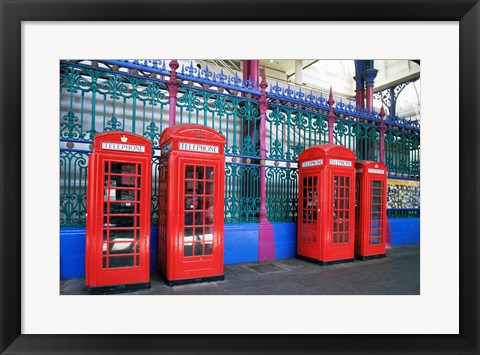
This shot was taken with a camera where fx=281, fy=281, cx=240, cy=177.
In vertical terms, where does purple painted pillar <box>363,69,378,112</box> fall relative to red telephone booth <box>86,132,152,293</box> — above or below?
above

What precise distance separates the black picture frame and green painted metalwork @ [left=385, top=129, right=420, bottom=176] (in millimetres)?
5861

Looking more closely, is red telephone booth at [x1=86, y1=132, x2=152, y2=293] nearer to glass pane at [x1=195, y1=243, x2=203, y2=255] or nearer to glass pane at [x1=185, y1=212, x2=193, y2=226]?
A: glass pane at [x1=185, y1=212, x2=193, y2=226]

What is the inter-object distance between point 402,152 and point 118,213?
818cm

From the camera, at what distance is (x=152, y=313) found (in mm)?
3080

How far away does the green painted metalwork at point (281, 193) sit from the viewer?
6.11m

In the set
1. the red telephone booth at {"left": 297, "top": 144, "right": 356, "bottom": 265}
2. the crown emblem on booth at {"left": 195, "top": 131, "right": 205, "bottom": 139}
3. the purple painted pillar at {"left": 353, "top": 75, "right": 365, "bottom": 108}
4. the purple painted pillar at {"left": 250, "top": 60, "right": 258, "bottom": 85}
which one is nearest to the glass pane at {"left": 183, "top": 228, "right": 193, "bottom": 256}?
the crown emblem on booth at {"left": 195, "top": 131, "right": 205, "bottom": 139}

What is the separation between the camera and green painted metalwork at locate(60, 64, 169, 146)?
4.45m

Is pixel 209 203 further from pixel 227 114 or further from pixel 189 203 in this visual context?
pixel 227 114

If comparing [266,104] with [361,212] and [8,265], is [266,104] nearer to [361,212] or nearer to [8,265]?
[361,212]

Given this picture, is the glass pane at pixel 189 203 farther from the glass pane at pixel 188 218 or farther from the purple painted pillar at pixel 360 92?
the purple painted pillar at pixel 360 92

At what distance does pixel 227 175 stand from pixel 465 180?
3.77 meters

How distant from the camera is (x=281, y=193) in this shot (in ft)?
20.4
